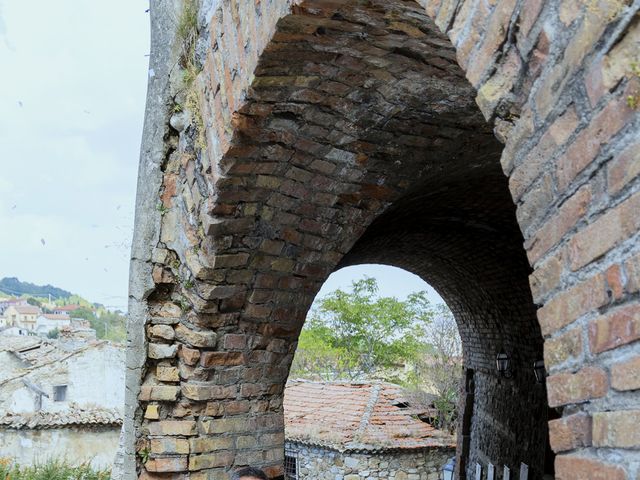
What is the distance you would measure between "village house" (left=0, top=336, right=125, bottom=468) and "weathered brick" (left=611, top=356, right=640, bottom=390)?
46.6ft

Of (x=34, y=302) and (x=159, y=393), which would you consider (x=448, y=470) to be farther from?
(x=34, y=302)

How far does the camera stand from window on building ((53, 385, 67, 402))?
1736 centimetres

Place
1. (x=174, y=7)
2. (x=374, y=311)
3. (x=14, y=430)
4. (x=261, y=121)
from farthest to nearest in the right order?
(x=374, y=311), (x=14, y=430), (x=174, y=7), (x=261, y=121)

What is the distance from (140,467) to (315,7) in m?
2.86

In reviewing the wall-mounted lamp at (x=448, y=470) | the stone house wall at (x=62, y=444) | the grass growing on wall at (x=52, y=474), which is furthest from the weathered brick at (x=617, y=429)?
the stone house wall at (x=62, y=444)

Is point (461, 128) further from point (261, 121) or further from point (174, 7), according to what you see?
point (174, 7)

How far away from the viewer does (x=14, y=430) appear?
1455cm

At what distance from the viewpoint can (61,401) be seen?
17.4 meters

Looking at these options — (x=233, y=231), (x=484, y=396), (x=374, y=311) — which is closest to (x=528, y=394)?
(x=484, y=396)

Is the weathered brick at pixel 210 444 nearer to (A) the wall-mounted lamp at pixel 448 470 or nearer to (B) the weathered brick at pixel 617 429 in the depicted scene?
(B) the weathered brick at pixel 617 429

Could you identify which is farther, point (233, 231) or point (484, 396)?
point (484, 396)

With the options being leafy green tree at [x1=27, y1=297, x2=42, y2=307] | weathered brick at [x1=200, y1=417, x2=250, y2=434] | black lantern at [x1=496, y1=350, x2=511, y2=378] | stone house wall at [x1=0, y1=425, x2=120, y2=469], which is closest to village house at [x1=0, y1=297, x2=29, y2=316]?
leafy green tree at [x1=27, y1=297, x2=42, y2=307]

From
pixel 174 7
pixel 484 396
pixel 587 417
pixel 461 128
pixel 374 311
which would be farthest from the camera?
pixel 374 311

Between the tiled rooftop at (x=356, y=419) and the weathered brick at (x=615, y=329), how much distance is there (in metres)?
11.5
